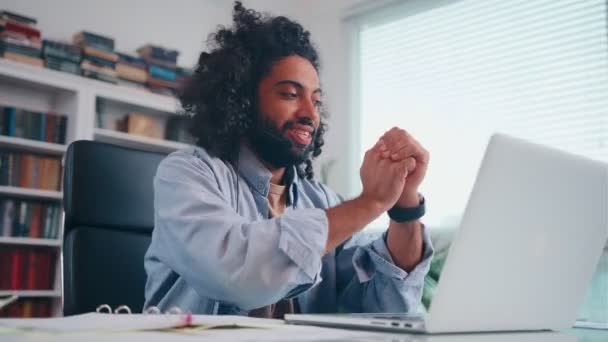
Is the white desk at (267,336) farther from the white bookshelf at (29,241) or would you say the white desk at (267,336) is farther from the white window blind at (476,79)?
the white bookshelf at (29,241)

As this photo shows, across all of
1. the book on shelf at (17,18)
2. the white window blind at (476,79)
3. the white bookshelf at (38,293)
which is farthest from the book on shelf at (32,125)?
the white window blind at (476,79)

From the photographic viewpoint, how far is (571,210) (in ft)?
2.38

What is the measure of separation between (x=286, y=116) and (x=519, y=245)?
0.84 meters

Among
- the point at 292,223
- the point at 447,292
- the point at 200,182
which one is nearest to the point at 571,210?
the point at 447,292

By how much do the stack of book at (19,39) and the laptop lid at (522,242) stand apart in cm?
252

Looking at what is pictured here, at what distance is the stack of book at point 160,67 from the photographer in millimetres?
3092

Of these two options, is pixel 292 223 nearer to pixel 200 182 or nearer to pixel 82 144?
pixel 200 182

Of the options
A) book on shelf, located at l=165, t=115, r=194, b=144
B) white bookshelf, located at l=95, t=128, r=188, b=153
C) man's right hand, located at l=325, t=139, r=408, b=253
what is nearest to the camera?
man's right hand, located at l=325, t=139, r=408, b=253

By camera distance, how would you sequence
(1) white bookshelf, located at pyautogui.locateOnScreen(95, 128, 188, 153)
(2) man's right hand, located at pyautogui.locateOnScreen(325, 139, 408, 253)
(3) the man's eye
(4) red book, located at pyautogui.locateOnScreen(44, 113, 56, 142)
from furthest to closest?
(1) white bookshelf, located at pyautogui.locateOnScreen(95, 128, 188, 153)
(4) red book, located at pyautogui.locateOnScreen(44, 113, 56, 142)
(3) the man's eye
(2) man's right hand, located at pyautogui.locateOnScreen(325, 139, 408, 253)

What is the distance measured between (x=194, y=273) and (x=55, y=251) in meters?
2.04

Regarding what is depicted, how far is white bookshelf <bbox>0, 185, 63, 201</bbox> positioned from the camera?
2.59 meters

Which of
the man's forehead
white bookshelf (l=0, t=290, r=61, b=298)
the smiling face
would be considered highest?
the man's forehead

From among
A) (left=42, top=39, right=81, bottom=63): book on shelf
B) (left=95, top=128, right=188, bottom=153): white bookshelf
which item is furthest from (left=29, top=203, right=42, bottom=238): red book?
(left=42, top=39, right=81, bottom=63): book on shelf

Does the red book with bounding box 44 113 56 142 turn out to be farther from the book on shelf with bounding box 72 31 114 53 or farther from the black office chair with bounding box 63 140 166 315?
the black office chair with bounding box 63 140 166 315
